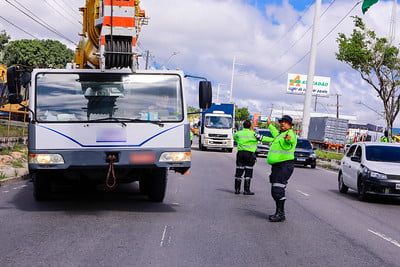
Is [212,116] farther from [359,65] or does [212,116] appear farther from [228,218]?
[228,218]

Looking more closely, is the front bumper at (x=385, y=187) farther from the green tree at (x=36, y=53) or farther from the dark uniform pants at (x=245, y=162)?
the green tree at (x=36, y=53)

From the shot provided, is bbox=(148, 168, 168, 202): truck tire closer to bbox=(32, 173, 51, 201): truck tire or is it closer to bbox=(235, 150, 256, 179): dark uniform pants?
bbox=(32, 173, 51, 201): truck tire

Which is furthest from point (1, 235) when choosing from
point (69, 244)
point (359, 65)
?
point (359, 65)

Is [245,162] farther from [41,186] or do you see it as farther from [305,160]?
[305,160]

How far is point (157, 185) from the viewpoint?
10523 mm

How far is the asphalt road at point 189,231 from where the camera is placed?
6.45m

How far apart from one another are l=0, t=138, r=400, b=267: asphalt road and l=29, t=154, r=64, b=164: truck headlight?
0.90m

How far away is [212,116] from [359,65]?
10128 millimetres

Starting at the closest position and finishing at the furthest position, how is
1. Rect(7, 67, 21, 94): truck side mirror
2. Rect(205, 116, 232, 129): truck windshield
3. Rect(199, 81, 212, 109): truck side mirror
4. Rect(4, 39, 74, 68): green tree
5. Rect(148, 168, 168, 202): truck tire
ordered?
Rect(7, 67, 21, 94): truck side mirror < Rect(199, 81, 212, 109): truck side mirror < Rect(148, 168, 168, 202): truck tire < Rect(205, 116, 232, 129): truck windshield < Rect(4, 39, 74, 68): green tree

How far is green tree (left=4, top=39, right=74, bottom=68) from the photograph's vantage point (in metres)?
64.2

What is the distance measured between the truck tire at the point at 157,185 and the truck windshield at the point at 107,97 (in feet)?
3.87

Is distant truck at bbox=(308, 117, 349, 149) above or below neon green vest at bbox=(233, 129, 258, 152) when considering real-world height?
below

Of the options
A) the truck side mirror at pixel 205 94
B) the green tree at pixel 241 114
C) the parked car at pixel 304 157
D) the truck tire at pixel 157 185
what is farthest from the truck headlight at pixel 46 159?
the green tree at pixel 241 114

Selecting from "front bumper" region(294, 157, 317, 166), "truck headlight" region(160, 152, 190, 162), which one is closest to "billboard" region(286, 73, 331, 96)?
"front bumper" region(294, 157, 317, 166)
